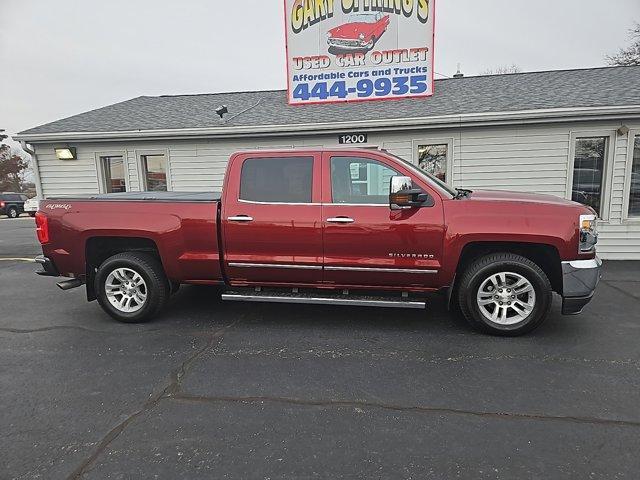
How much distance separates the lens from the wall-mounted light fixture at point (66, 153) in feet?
31.5

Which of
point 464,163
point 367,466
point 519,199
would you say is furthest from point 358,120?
point 367,466

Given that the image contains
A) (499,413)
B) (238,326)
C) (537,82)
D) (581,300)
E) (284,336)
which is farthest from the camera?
(537,82)

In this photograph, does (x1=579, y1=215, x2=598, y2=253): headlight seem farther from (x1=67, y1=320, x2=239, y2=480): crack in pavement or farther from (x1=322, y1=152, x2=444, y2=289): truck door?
(x1=67, y1=320, x2=239, y2=480): crack in pavement

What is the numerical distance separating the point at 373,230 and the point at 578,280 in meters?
2.05

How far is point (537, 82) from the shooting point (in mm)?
9844

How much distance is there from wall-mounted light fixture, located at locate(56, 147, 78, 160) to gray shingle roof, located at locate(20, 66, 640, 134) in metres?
0.45

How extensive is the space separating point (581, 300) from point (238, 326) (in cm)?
360

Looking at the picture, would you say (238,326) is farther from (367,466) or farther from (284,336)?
(367,466)

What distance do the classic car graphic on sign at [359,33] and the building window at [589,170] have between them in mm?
4906

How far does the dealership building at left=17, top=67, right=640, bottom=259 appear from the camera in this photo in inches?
310

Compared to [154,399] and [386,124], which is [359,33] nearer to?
[386,124]

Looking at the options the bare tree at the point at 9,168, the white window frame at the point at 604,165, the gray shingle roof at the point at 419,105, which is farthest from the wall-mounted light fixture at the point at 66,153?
the bare tree at the point at 9,168

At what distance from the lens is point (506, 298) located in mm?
4094

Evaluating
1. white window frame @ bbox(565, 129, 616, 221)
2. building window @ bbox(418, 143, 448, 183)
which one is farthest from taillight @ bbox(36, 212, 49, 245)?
white window frame @ bbox(565, 129, 616, 221)
